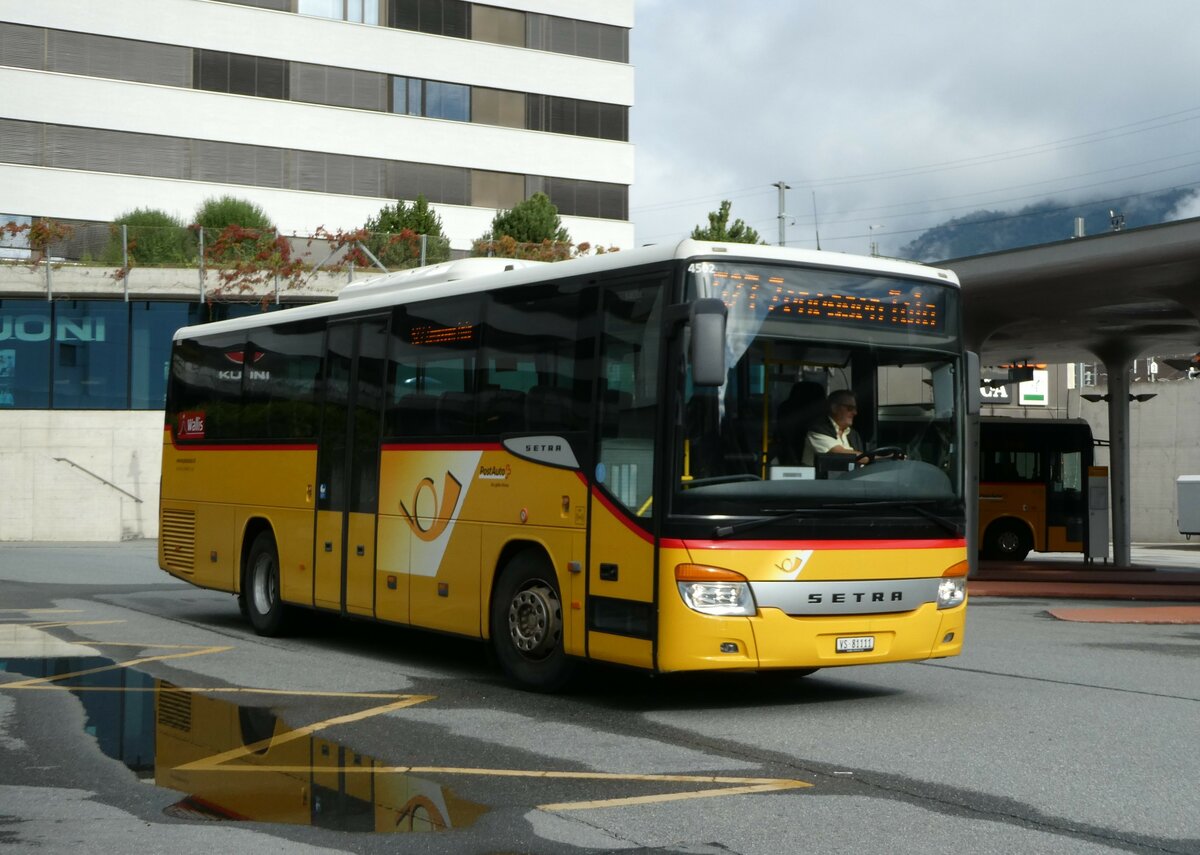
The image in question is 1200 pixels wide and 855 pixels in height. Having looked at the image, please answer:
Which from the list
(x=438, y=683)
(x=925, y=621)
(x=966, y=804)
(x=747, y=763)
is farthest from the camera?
(x=438, y=683)

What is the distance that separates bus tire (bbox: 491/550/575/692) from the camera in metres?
10.7

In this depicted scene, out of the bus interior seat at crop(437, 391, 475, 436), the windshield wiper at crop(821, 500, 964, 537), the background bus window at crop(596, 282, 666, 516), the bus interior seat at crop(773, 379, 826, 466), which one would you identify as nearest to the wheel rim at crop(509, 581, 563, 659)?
the background bus window at crop(596, 282, 666, 516)

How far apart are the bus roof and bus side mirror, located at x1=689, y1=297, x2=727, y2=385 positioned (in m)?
0.65

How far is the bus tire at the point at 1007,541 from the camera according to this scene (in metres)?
35.1

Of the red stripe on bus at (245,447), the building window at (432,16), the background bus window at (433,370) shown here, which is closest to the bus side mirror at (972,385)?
the background bus window at (433,370)

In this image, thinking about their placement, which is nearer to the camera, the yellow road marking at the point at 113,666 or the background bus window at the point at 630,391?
the background bus window at the point at 630,391

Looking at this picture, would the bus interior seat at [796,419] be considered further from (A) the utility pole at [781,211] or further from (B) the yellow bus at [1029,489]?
(A) the utility pole at [781,211]

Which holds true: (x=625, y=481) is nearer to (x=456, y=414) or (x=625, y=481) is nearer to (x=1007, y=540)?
(x=456, y=414)

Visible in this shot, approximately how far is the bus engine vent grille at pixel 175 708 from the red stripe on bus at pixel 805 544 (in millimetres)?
3190

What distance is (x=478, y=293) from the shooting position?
38.9 feet

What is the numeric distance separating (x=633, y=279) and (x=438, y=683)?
351 cm

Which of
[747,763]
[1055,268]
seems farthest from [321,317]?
[1055,268]

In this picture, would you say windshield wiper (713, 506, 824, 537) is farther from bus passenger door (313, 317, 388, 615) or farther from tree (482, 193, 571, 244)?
tree (482, 193, 571, 244)

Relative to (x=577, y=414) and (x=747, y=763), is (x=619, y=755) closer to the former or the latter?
(x=747, y=763)
